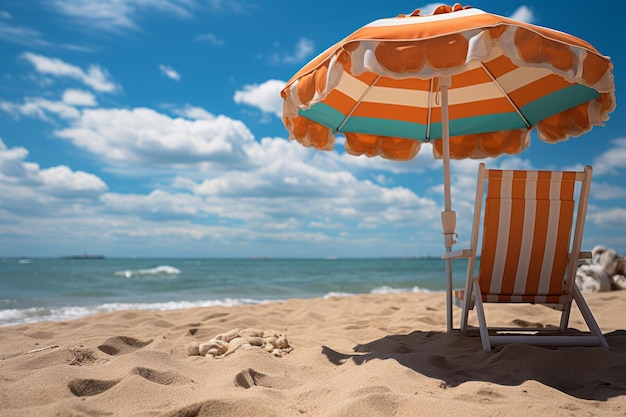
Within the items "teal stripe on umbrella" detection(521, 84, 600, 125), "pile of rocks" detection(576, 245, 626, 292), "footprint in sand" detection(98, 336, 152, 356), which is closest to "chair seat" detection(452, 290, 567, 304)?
"teal stripe on umbrella" detection(521, 84, 600, 125)

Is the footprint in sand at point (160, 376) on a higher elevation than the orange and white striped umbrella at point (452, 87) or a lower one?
lower

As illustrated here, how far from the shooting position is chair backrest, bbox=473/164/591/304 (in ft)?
10.1

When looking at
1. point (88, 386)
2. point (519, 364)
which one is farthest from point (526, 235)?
point (88, 386)

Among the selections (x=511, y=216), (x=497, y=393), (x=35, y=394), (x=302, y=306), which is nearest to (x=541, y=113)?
(x=511, y=216)

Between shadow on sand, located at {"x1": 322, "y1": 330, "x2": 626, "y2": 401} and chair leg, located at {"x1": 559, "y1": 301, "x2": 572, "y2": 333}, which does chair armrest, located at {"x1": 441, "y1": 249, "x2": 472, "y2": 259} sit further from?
chair leg, located at {"x1": 559, "y1": 301, "x2": 572, "y2": 333}

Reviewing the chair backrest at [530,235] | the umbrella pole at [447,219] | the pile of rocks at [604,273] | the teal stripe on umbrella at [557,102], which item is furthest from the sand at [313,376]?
the pile of rocks at [604,273]

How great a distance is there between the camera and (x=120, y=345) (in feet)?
11.3

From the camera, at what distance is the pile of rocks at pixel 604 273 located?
7.62 m

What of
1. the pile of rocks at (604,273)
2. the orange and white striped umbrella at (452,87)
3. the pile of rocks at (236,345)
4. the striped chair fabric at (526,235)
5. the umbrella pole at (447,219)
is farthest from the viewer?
the pile of rocks at (604,273)

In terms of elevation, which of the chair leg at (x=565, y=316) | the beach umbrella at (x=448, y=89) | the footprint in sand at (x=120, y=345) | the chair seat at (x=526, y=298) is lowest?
the footprint in sand at (x=120, y=345)

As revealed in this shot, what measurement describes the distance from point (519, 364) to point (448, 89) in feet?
9.07

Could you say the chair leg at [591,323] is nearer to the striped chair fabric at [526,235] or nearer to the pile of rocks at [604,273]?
the striped chair fabric at [526,235]

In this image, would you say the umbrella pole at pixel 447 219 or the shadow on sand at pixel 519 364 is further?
the umbrella pole at pixel 447 219

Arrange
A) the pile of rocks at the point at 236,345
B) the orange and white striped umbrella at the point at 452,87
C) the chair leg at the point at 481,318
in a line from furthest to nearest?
the pile of rocks at the point at 236,345, the chair leg at the point at 481,318, the orange and white striped umbrella at the point at 452,87
